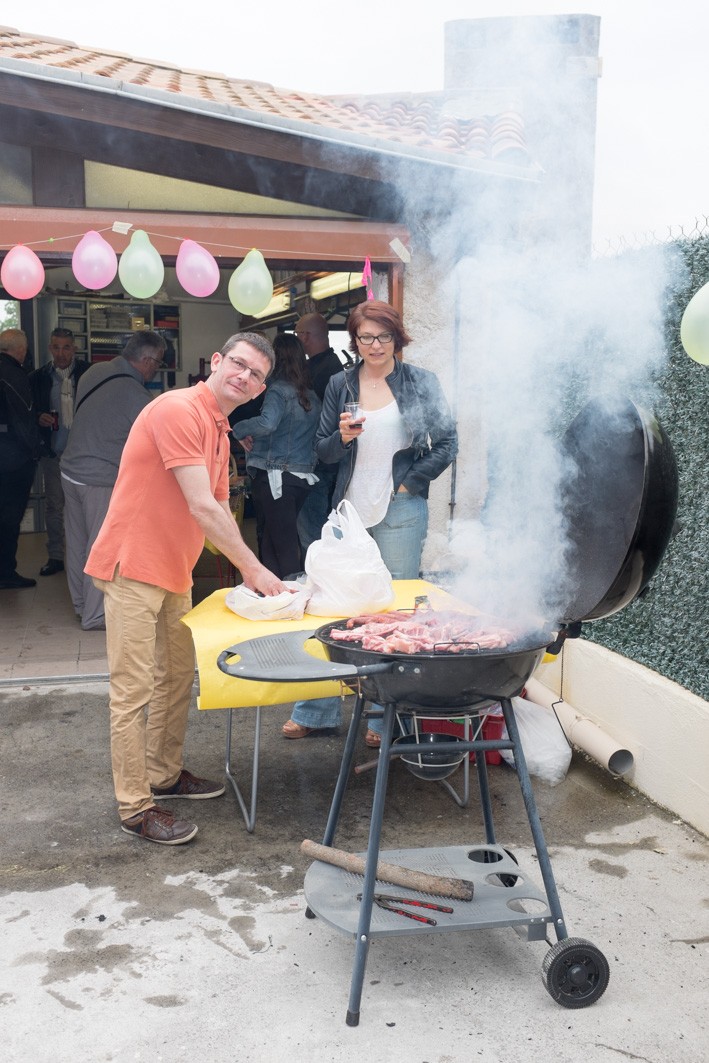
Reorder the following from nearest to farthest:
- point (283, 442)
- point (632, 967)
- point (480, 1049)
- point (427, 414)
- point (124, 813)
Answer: point (480, 1049)
point (632, 967)
point (124, 813)
point (427, 414)
point (283, 442)

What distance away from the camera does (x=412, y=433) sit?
457cm

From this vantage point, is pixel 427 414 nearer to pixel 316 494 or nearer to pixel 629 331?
pixel 629 331

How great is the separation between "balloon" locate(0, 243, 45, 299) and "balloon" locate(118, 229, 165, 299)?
0.50 metres

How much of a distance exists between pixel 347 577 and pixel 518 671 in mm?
1195

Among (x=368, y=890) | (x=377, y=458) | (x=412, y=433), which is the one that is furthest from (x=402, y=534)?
(x=368, y=890)

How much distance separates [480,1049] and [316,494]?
3931 millimetres

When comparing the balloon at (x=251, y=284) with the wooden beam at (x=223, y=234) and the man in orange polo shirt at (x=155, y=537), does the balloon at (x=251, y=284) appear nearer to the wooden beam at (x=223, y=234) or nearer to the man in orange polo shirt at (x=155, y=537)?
the wooden beam at (x=223, y=234)

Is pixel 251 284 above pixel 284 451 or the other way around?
above

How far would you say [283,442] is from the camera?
236 inches

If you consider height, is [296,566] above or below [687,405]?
below

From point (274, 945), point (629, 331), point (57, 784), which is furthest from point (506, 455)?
point (274, 945)

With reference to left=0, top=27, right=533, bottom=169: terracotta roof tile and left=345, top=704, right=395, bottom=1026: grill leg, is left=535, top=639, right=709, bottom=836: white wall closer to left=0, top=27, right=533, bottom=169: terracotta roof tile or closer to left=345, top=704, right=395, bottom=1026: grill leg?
left=345, top=704, right=395, bottom=1026: grill leg

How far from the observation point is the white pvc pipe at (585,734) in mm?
4383

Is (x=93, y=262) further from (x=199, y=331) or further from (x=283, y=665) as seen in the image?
(x=199, y=331)
